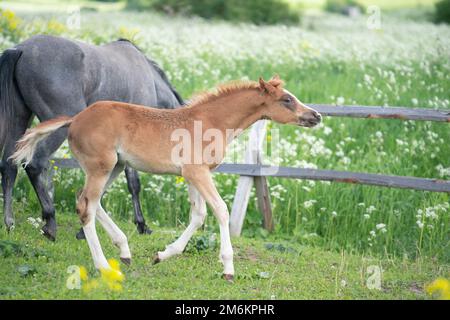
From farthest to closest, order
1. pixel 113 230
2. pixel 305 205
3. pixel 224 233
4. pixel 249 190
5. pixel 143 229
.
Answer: pixel 249 190 < pixel 305 205 < pixel 143 229 < pixel 113 230 < pixel 224 233

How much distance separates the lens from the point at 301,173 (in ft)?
27.9

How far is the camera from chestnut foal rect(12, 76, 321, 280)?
20.3 ft

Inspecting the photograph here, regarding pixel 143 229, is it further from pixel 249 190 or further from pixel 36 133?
pixel 36 133

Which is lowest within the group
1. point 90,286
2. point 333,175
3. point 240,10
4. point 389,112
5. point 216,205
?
point 90,286

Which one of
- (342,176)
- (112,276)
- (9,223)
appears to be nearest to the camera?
(112,276)

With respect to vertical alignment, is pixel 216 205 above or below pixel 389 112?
below

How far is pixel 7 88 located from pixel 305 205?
356 cm

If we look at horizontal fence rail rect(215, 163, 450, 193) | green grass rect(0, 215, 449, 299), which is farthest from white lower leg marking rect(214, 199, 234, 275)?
horizontal fence rail rect(215, 163, 450, 193)

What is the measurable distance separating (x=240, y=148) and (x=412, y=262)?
8.41 feet

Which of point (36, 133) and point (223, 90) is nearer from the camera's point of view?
point (36, 133)

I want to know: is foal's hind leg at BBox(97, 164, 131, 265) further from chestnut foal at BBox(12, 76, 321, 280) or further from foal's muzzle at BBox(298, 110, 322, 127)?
foal's muzzle at BBox(298, 110, 322, 127)

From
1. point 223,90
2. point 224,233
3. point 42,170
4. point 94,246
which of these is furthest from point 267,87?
point 42,170
